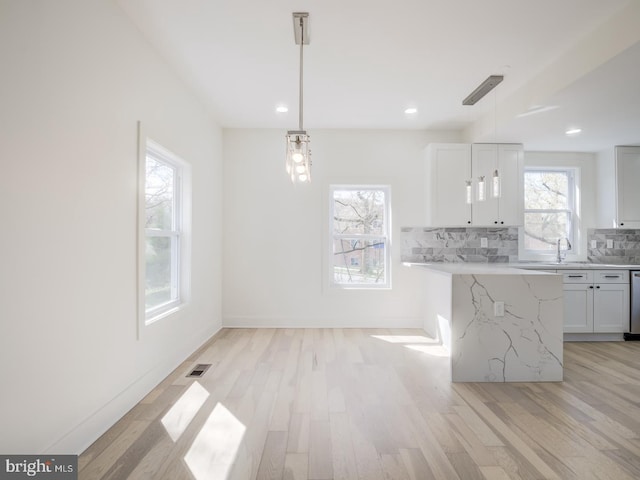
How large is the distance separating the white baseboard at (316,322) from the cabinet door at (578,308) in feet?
5.63

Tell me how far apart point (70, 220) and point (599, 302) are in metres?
5.30

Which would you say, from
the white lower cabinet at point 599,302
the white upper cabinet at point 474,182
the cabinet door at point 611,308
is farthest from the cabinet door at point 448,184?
the cabinet door at point 611,308

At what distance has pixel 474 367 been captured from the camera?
297 cm

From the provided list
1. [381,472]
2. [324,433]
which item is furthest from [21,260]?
[381,472]

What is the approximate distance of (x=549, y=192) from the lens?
490 centimetres

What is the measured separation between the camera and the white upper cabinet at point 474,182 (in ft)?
14.5

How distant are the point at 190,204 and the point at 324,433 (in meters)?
2.60

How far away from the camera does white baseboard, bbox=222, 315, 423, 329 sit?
15.5 feet

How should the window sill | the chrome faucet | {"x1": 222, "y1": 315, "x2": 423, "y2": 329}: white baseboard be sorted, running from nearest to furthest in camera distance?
the window sill → the chrome faucet → {"x1": 222, "y1": 315, "x2": 423, "y2": 329}: white baseboard

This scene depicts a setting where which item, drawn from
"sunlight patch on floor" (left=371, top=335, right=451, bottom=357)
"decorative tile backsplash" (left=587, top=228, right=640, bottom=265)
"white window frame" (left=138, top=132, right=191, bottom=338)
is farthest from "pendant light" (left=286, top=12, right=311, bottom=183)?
"decorative tile backsplash" (left=587, top=228, right=640, bottom=265)

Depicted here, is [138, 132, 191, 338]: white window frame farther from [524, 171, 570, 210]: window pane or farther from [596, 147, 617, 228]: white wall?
[596, 147, 617, 228]: white wall

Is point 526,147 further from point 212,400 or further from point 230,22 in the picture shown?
point 212,400

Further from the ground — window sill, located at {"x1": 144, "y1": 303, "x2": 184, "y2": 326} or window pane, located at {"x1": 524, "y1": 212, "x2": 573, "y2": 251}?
window pane, located at {"x1": 524, "y1": 212, "x2": 573, "y2": 251}

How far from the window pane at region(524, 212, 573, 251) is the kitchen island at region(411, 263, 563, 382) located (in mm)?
2098
